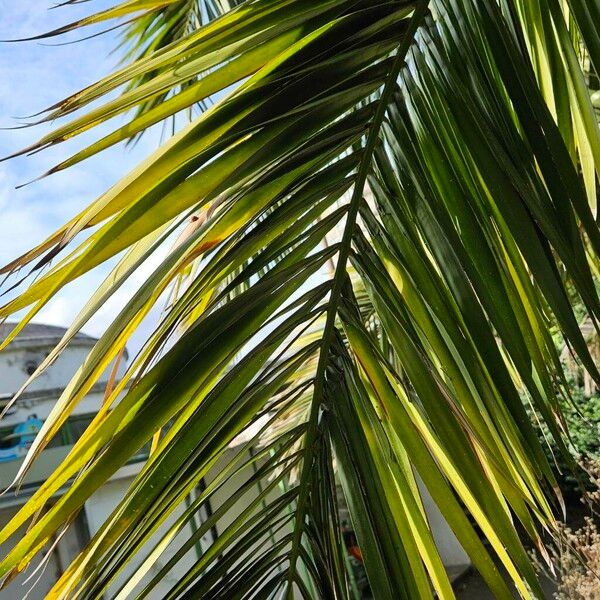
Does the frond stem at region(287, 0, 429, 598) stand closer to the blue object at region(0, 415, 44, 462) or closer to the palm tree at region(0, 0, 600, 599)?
the palm tree at region(0, 0, 600, 599)

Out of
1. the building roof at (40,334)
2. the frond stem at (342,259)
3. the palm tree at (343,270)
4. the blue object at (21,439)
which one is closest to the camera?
the palm tree at (343,270)

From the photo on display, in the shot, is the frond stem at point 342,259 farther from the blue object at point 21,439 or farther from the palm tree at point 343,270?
the blue object at point 21,439

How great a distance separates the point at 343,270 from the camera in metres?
0.83

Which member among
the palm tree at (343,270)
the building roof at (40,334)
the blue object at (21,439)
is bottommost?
the palm tree at (343,270)

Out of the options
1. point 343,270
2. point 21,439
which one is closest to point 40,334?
point 21,439

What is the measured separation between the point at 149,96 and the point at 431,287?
349 mm

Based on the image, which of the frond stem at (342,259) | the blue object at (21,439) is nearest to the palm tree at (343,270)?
the frond stem at (342,259)

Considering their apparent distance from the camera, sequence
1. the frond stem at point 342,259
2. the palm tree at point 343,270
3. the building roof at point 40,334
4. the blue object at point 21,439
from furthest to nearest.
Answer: the building roof at point 40,334
the blue object at point 21,439
the frond stem at point 342,259
the palm tree at point 343,270

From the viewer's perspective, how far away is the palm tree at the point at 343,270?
61 cm

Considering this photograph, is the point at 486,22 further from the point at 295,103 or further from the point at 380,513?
the point at 380,513

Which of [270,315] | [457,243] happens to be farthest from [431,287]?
[270,315]

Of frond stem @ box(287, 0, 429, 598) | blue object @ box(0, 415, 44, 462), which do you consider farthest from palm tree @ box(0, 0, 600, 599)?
blue object @ box(0, 415, 44, 462)

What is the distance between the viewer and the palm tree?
0.61m

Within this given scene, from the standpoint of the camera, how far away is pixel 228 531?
32.3 inches
